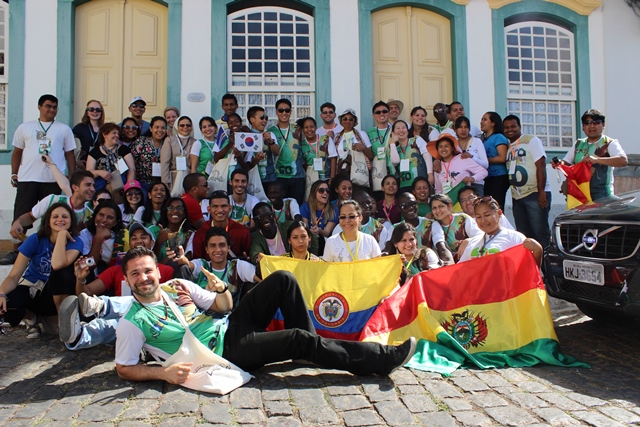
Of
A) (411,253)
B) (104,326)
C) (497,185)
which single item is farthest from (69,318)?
(497,185)

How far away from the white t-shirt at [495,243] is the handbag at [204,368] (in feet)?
8.57

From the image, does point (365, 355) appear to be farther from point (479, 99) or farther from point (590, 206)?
point (479, 99)

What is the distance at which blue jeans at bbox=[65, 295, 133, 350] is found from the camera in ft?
14.2

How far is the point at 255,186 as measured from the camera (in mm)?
7629

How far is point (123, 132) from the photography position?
25.8ft

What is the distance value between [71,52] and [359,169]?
524 centimetres

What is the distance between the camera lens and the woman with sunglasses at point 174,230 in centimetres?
618

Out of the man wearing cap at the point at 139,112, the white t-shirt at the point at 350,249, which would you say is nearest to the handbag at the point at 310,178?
the white t-shirt at the point at 350,249

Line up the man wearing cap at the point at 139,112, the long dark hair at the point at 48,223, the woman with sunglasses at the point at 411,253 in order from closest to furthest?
the long dark hair at the point at 48,223
the woman with sunglasses at the point at 411,253
the man wearing cap at the point at 139,112

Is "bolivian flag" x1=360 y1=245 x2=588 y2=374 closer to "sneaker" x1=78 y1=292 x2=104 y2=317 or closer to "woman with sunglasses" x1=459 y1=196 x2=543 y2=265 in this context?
"woman with sunglasses" x1=459 y1=196 x2=543 y2=265

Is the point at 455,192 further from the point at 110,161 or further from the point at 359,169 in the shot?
the point at 110,161

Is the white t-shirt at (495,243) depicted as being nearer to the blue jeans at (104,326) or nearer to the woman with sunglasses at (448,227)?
the woman with sunglasses at (448,227)

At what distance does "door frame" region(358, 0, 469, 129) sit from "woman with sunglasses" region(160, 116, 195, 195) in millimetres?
3161

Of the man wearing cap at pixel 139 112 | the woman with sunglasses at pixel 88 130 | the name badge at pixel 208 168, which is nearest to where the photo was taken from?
the name badge at pixel 208 168
